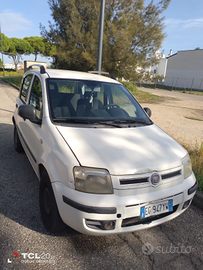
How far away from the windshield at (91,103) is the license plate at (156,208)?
1.26 metres

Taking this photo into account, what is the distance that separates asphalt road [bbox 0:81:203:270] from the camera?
2.19 m

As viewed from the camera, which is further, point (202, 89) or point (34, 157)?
point (202, 89)

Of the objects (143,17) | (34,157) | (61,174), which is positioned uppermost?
(143,17)

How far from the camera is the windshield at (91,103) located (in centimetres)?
299

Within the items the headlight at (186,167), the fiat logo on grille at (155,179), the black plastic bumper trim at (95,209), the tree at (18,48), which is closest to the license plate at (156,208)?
the fiat logo on grille at (155,179)

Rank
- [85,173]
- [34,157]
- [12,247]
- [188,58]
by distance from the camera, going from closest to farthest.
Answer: [85,173] < [12,247] < [34,157] < [188,58]

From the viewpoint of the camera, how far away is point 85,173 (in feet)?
6.88

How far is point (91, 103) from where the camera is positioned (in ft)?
10.9

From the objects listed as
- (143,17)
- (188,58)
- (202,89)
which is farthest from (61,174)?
(188,58)

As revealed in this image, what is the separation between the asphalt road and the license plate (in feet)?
1.63

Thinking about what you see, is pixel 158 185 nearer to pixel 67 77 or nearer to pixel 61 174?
pixel 61 174

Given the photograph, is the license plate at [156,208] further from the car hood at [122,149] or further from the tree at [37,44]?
the tree at [37,44]

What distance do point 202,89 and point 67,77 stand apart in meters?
41.4
